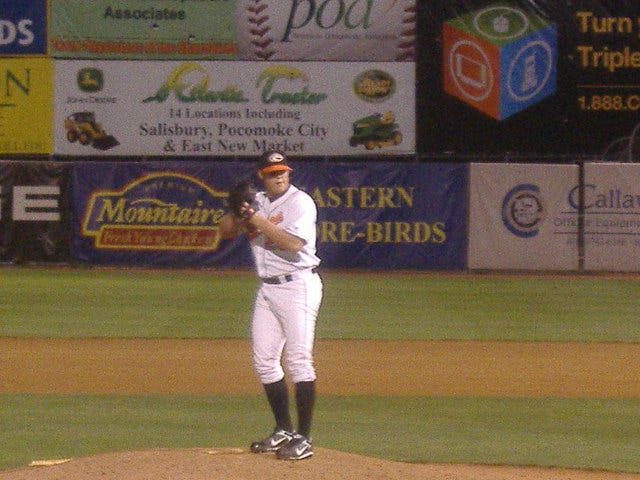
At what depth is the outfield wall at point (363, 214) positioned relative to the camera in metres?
20.7

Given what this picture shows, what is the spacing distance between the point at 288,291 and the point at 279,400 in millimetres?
719

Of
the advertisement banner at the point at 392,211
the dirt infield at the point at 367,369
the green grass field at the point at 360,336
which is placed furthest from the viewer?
the advertisement banner at the point at 392,211

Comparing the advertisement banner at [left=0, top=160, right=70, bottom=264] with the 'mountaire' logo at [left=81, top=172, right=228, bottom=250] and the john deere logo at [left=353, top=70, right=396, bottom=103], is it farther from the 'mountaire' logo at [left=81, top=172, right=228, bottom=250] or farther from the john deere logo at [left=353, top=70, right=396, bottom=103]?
the john deere logo at [left=353, top=70, right=396, bottom=103]

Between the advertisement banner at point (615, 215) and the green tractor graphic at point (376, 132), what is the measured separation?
5.55 m

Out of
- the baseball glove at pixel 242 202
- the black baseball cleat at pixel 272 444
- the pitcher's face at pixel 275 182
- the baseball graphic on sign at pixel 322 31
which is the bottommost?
the black baseball cleat at pixel 272 444

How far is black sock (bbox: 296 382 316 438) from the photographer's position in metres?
6.95

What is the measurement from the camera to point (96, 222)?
21.1m

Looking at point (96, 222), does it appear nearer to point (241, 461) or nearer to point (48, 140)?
point (48, 140)

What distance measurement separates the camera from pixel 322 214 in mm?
20938

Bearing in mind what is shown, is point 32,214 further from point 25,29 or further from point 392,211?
point 392,211

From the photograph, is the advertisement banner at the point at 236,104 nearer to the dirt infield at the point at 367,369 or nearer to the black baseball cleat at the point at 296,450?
the dirt infield at the point at 367,369

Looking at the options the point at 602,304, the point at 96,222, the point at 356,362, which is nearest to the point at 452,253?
the point at 602,304

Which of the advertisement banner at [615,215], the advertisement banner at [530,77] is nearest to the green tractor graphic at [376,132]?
the advertisement banner at [530,77]

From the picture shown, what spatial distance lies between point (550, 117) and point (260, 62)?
6.25 metres
